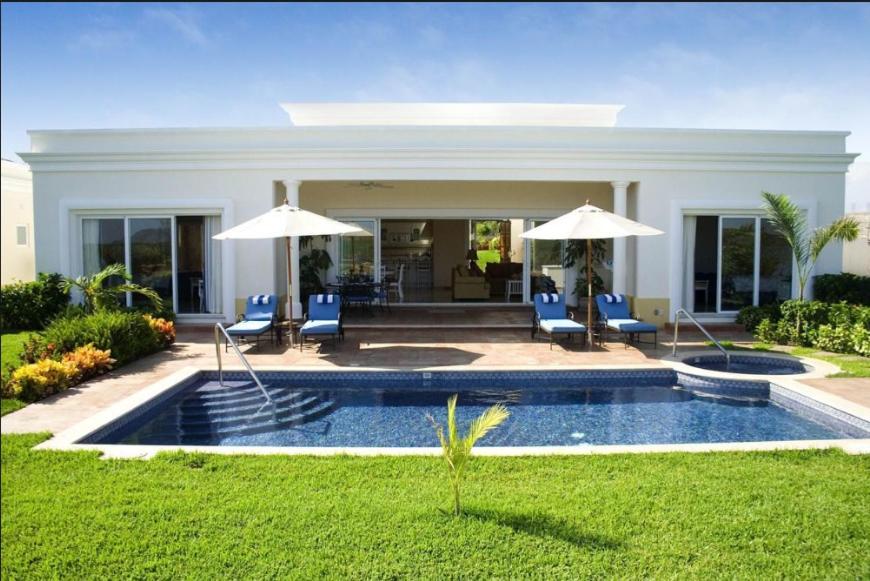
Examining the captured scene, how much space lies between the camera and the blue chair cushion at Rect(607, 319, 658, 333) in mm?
12141

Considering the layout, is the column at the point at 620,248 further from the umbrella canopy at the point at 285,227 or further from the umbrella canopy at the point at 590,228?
the umbrella canopy at the point at 285,227

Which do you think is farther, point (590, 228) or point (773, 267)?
point (773, 267)

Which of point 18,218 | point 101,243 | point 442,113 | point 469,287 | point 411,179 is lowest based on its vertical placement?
point 469,287

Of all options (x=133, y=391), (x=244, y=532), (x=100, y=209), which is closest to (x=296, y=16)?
(x=244, y=532)

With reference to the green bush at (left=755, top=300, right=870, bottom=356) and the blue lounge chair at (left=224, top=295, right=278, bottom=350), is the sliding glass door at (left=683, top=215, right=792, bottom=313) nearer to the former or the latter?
the green bush at (left=755, top=300, right=870, bottom=356)

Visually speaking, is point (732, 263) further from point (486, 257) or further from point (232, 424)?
point (232, 424)

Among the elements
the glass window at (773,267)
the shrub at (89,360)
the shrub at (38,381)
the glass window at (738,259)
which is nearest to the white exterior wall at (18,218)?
the shrub at (89,360)

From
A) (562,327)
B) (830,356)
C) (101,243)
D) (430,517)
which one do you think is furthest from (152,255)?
(830,356)

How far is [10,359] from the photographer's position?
9.45 m

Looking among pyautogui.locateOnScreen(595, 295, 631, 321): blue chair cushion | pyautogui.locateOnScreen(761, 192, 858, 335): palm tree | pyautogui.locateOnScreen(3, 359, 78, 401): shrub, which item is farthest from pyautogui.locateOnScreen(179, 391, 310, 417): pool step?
pyautogui.locateOnScreen(761, 192, 858, 335): palm tree

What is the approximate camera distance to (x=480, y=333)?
1425cm

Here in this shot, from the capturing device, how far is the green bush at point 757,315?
44.9 ft

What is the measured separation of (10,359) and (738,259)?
1478 centimetres

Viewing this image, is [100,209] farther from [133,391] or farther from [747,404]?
[747,404]
